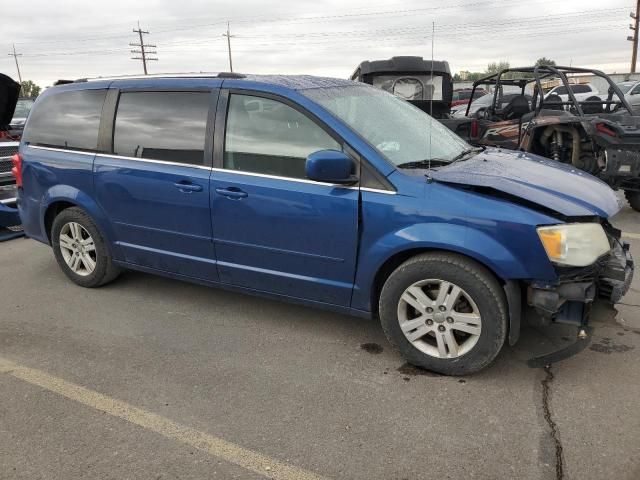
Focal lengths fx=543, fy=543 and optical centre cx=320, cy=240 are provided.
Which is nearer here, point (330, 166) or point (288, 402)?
point (288, 402)

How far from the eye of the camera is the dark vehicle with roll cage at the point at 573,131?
6512mm

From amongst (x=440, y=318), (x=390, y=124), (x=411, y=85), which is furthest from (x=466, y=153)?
(x=411, y=85)

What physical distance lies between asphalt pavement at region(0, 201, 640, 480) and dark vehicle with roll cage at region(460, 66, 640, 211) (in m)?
2.94

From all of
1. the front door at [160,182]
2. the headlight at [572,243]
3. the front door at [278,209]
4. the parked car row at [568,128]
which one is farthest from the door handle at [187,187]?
the parked car row at [568,128]

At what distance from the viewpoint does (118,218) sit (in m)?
4.21

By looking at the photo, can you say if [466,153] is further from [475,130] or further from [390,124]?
[475,130]

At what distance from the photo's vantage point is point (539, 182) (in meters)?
3.23

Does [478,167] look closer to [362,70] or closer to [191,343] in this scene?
[191,343]

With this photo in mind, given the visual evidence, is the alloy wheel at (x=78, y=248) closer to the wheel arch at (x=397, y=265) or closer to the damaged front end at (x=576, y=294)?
the wheel arch at (x=397, y=265)

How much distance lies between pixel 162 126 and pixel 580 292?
297 centimetres

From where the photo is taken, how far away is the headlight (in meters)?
2.82

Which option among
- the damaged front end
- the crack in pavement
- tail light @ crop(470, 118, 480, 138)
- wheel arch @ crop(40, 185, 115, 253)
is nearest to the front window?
tail light @ crop(470, 118, 480, 138)

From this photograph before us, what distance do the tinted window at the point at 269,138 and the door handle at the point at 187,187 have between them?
25cm

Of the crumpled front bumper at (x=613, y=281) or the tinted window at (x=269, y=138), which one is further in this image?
the tinted window at (x=269, y=138)
